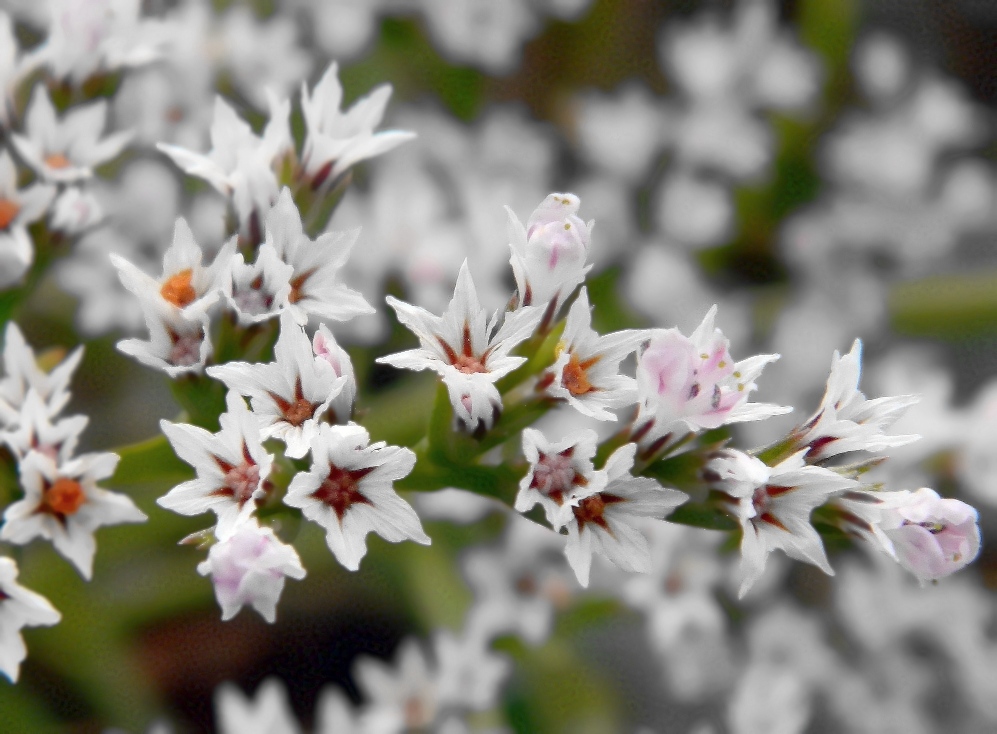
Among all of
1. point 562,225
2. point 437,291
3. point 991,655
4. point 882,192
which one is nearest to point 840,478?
point 562,225

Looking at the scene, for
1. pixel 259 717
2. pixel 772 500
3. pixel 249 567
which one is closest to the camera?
pixel 249 567

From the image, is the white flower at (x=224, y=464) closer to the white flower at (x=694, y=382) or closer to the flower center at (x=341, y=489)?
the flower center at (x=341, y=489)

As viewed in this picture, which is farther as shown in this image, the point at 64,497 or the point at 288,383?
the point at 64,497

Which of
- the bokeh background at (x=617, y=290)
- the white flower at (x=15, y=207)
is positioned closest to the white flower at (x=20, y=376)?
the white flower at (x=15, y=207)

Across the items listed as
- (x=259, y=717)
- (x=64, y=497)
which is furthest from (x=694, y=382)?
(x=259, y=717)

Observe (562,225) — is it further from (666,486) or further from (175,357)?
(175,357)

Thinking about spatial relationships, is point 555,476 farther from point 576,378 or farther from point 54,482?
point 54,482

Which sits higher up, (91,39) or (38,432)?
(91,39)
